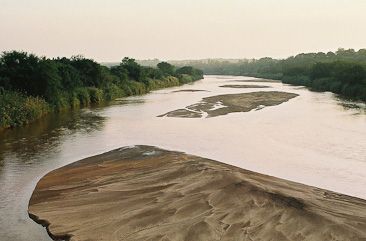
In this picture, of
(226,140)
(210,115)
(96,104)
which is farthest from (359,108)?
(96,104)

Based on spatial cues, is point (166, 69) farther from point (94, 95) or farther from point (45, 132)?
point (45, 132)

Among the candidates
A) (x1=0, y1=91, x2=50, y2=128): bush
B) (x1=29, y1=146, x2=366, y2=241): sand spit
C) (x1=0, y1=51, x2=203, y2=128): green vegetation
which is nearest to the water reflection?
(x1=0, y1=91, x2=50, y2=128): bush

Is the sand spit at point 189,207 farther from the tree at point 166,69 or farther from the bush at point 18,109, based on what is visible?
the tree at point 166,69

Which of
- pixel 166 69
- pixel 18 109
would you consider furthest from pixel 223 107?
pixel 166 69

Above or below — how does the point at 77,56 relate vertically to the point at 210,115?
above

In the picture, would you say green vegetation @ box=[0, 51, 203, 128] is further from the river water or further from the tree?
the tree

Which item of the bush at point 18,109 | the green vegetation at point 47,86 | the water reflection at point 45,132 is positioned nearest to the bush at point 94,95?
the green vegetation at point 47,86

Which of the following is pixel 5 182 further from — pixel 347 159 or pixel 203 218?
pixel 347 159
